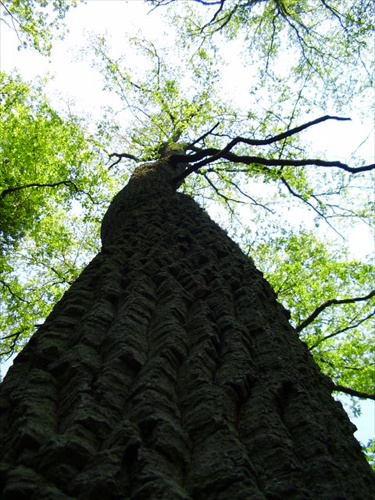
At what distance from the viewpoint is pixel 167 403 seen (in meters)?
1.47

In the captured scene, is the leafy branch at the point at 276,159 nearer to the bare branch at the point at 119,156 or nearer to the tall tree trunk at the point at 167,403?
the tall tree trunk at the point at 167,403

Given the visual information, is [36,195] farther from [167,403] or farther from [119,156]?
[167,403]

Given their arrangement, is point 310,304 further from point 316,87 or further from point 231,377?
point 231,377

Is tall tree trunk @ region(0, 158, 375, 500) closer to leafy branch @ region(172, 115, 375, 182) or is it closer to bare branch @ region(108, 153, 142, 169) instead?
leafy branch @ region(172, 115, 375, 182)

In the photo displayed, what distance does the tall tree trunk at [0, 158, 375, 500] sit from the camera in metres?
1.14

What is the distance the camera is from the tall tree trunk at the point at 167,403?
Answer: 1.14 meters

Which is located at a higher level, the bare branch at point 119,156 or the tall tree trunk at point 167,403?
the bare branch at point 119,156

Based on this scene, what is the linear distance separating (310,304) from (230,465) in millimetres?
10257

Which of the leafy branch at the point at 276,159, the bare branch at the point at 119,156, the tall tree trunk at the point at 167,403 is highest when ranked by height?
the bare branch at the point at 119,156

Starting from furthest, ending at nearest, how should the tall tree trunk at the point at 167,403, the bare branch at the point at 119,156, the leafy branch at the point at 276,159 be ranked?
the bare branch at the point at 119,156 → the leafy branch at the point at 276,159 → the tall tree trunk at the point at 167,403

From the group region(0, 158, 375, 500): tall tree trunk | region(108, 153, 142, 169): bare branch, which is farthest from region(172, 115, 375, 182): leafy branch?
region(108, 153, 142, 169): bare branch

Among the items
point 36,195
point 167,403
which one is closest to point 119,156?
point 36,195

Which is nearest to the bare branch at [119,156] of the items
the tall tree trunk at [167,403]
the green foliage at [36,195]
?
the green foliage at [36,195]

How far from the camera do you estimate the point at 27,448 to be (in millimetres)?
1207
